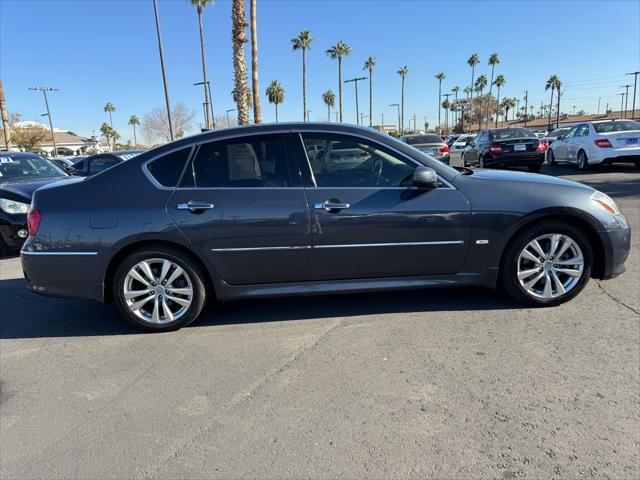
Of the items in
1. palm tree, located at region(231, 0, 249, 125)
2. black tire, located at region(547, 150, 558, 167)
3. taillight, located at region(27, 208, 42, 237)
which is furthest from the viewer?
black tire, located at region(547, 150, 558, 167)

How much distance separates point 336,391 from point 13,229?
5996mm

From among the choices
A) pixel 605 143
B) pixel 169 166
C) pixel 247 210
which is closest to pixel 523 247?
pixel 247 210

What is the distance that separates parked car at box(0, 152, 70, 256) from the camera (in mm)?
6578

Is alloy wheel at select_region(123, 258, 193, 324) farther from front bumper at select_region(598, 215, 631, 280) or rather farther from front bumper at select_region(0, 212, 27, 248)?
front bumper at select_region(0, 212, 27, 248)

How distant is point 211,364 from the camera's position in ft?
10.8

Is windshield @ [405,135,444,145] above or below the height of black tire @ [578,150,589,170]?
above

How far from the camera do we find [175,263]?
148 inches

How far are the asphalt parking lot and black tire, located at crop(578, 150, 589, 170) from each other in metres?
11.0

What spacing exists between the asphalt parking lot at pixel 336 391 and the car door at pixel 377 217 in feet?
1.59

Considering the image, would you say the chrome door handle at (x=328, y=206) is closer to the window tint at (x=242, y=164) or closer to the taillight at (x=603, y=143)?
the window tint at (x=242, y=164)

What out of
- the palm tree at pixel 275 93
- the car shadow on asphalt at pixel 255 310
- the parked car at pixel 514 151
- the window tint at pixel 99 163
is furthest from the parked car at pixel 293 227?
the palm tree at pixel 275 93

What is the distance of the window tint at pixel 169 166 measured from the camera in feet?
12.4

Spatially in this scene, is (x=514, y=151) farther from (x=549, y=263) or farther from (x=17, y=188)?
(x=17, y=188)

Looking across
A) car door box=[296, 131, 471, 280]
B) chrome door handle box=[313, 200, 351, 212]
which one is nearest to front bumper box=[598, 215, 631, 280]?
car door box=[296, 131, 471, 280]
